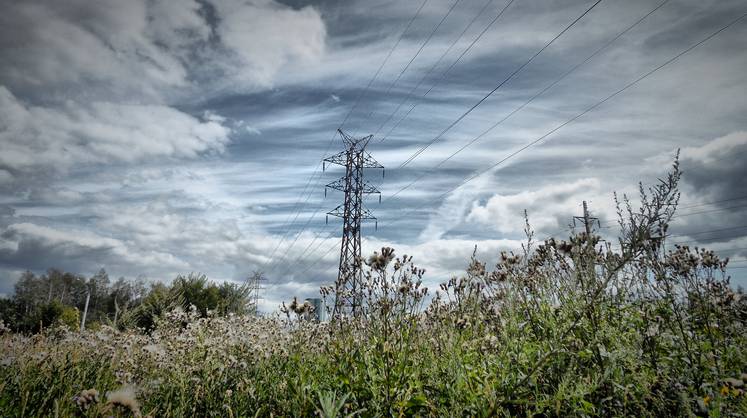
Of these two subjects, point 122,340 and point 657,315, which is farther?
point 122,340

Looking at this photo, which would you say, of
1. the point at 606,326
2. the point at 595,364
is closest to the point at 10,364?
the point at 595,364

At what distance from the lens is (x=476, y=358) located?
3.66m

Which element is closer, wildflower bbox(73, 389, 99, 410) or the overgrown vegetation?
wildflower bbox(73, 389, 99, 410)

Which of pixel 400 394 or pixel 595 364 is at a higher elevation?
pixel 595 364

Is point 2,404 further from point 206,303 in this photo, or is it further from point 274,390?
point 206,303

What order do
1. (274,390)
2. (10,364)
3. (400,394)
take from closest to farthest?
(400,394) → (274,390) → (10,364)

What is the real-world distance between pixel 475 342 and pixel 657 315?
2.09 m

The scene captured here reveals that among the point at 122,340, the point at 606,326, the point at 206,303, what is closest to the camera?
the point at 606,326

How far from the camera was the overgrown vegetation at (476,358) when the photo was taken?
8.13ft

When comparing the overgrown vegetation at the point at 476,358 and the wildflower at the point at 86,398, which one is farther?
the overgrown vegetation at the point at 476,358

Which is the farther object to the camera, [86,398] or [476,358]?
[476,358]

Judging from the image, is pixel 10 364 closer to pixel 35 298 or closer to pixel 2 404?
pixel 2 404

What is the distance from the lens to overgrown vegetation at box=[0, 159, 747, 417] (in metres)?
2.48

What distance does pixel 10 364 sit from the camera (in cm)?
432
